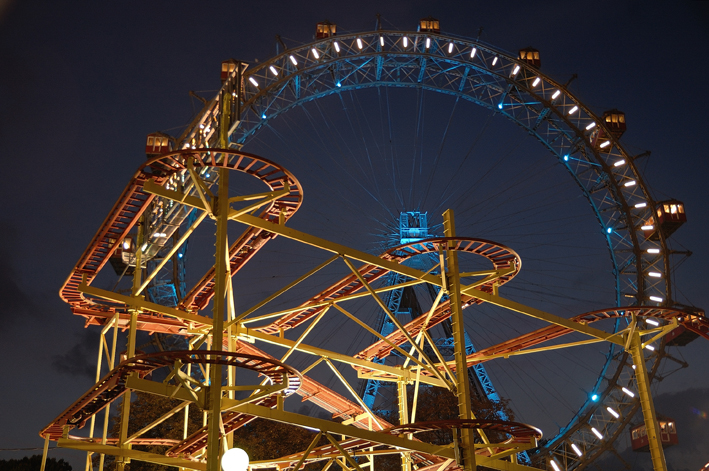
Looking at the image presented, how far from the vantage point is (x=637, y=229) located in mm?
38625

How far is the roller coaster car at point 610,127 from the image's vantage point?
38.4 meters

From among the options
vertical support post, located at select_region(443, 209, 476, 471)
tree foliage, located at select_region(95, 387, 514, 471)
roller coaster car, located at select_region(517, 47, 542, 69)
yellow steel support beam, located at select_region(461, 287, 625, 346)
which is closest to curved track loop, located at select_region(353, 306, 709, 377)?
yellow steel support beam, located at select_region(461, 287, 625, 346)

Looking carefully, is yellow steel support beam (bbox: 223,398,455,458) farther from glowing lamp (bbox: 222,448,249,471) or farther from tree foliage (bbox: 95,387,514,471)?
tree foliage (bbox: 95,387,514,471)

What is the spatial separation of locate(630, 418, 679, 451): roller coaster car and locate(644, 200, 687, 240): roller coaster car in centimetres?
1120

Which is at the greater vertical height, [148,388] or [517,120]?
[517,120]

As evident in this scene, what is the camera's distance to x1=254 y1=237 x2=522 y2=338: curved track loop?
1716cm

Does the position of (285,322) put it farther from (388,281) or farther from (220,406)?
(388,281)

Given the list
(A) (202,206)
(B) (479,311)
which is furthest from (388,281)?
(A) (202,206)

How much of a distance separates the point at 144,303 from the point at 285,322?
4.80 metres

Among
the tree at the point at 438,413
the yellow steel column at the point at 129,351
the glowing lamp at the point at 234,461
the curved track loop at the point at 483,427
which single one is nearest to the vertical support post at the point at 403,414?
the curved track loop at the point at 483,427

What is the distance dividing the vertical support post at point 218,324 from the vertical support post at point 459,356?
5.17 meters

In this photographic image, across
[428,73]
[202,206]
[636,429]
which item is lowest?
[636,429]

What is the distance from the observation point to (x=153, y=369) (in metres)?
13.3

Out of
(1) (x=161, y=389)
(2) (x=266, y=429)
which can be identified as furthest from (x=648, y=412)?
(2) (x=266, y=429)
